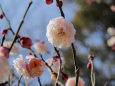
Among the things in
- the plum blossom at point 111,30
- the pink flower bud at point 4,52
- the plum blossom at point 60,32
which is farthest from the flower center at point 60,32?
the plum blossom at point 111,30

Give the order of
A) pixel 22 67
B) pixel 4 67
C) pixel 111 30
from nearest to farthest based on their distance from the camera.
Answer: pixel 4 67 → pixel 22 67 → pixel 111 30

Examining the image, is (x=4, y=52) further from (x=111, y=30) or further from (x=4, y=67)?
(x=111, y=30)

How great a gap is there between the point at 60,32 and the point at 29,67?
16 cm

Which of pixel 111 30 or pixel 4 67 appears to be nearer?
pixel 4 67

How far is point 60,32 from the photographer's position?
76 cm

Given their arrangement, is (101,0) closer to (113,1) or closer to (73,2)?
(113,1)

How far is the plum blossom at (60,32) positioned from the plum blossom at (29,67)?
0.09 metres

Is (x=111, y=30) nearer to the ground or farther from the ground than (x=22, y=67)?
nearer to the ground

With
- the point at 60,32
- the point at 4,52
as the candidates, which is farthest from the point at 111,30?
the point at 4,52

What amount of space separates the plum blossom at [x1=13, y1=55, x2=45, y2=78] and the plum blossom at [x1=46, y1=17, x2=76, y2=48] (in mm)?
88

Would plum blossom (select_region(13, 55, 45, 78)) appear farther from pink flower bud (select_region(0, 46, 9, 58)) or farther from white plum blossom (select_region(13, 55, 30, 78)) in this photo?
pink flower bud (select_region(0, 46, 9, 58))

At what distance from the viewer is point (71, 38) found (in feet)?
2.29

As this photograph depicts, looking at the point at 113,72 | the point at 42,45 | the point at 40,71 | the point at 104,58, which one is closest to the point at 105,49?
the point at 104,58

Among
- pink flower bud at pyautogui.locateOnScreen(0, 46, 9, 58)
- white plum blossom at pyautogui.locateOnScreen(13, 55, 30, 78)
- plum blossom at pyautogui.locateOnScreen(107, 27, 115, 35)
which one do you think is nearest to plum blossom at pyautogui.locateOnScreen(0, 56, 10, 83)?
pink flower bud at pyautogui.locateOnScreen(0, 46, 9, 58)
